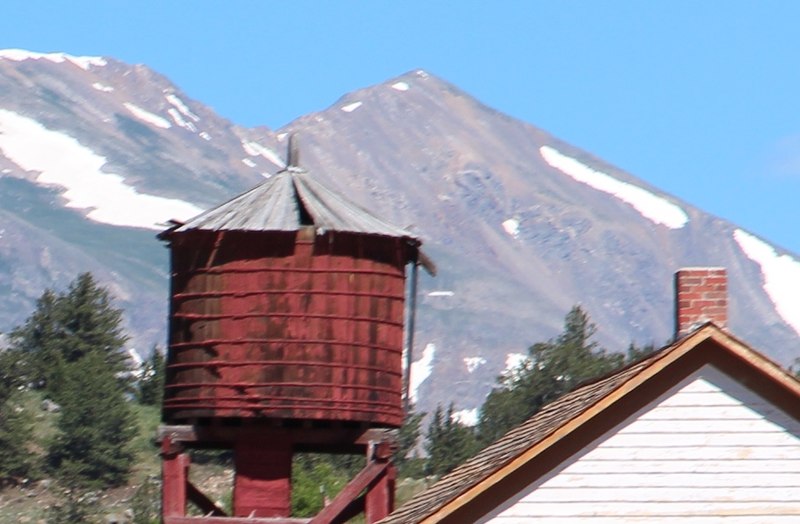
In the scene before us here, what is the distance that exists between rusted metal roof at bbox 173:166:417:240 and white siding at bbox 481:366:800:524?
8383mm

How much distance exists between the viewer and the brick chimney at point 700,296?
57.8 feet

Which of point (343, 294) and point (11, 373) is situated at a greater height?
point (11, 373)

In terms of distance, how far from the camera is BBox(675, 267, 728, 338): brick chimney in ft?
57.8

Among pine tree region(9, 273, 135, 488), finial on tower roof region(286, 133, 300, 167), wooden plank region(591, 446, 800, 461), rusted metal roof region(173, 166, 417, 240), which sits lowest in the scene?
wooden plank region(591, 446, 800, 461)

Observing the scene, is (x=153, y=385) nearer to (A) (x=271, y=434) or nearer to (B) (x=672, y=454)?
(A) (x=271, y=434)

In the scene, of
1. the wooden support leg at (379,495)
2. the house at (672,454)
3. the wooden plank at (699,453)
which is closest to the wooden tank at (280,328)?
the wooden support leg at (379,495)

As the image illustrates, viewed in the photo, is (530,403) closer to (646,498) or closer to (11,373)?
(11,373)

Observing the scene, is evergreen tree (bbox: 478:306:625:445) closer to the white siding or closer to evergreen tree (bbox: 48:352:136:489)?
evergreen tree (bbox: 48:352:136:489)

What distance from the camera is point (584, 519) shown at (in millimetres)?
15898

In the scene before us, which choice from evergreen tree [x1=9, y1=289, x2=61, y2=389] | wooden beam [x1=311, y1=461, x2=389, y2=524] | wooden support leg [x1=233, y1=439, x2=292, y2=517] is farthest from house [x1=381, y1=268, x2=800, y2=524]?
evergreen tree [x1=9, y1=289, x2=61, y2=389]

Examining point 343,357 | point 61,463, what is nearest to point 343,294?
point 343,357

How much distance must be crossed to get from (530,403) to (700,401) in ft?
211

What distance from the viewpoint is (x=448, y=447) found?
7156cm

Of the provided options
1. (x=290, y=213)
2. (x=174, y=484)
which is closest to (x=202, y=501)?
(x=174, y=484)
